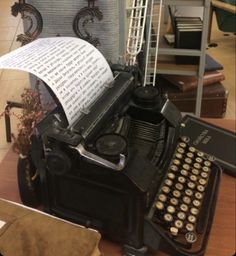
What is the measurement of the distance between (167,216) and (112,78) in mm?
371

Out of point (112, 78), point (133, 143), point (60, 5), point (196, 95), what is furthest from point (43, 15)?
point (196, 95)

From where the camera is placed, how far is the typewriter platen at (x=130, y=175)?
2.43 ft

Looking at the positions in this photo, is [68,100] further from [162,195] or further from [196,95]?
[196,95]

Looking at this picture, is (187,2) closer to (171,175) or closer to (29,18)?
(29,18)

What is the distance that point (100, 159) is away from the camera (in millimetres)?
734

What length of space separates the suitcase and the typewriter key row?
1187 mm

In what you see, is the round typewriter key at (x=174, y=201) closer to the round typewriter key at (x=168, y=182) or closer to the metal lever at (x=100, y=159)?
the round typewriter key at (x=168, y=182)

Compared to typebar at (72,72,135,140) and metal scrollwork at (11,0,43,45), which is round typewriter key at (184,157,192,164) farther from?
metal scrollwork at (11,0,43,45)

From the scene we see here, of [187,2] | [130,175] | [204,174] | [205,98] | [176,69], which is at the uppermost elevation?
[187,2]

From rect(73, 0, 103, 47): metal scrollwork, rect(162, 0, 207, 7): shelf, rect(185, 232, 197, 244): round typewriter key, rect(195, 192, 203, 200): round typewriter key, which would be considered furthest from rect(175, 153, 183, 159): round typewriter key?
rect(162, 0, 207, 7): shelf

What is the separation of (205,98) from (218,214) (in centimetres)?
135

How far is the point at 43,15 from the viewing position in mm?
1169

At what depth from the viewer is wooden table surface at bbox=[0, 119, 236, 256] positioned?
83 centimetres

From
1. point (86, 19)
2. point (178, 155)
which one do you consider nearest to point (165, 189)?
point (178, 155)
